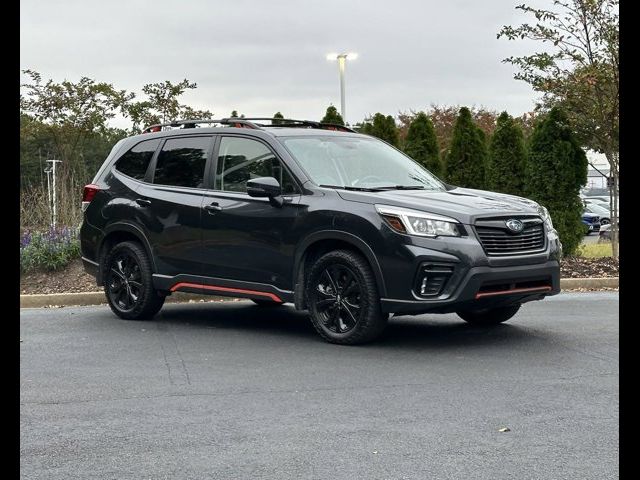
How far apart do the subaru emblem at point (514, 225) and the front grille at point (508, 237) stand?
0.03m

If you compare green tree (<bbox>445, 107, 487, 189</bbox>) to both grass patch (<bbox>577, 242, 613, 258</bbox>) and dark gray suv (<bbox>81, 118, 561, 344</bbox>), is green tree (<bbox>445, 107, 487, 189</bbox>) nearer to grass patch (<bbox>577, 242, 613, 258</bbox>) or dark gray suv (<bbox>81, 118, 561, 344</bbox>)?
grass patch (<bbox>577, 242, 613, 258</bbox>)

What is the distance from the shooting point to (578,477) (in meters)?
4.37

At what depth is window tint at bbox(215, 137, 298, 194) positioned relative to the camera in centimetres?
873

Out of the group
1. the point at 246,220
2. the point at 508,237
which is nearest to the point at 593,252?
the point at 508,237

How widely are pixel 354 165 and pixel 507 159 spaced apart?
8.24 metres

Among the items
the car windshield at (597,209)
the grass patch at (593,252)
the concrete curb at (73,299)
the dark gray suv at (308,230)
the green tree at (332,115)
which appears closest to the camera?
the dark gray suv at (308,230)

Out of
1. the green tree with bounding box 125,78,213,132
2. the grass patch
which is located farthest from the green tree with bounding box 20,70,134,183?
the grass patch

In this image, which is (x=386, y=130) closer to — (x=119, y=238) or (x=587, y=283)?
(x=587, y=283)

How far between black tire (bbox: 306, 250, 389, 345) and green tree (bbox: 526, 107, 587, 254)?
827cm

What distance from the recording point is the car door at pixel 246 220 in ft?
28.0

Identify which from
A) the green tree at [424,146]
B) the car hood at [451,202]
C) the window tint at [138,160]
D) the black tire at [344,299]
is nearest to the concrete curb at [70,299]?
the window tint at [138,160]

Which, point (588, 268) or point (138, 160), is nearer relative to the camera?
point (138, 160)

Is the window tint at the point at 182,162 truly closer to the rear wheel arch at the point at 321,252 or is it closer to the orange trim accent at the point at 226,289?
the orange trim accent at the point at 226,289

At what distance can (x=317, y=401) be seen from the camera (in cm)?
606
